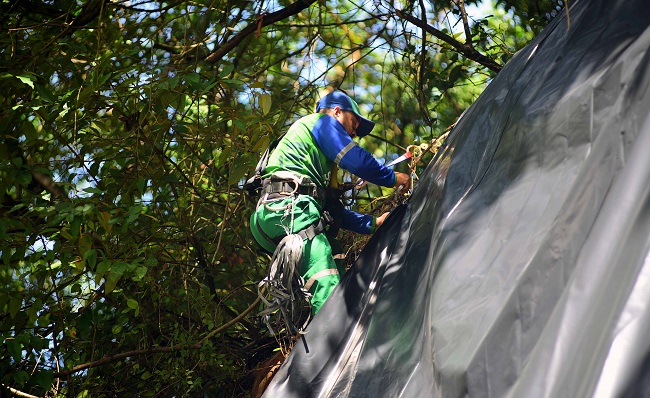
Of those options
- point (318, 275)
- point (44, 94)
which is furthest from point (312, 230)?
point (44, 94)

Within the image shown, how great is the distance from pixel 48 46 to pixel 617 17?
2.85 meters

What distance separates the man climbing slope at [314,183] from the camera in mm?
3240

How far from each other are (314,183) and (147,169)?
904mm

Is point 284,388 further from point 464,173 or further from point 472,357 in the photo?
point 472,357

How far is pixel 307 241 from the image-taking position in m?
3.26

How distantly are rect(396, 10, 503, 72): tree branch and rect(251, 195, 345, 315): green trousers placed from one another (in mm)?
A: 1354

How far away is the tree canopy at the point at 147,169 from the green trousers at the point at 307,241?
0.25 meters

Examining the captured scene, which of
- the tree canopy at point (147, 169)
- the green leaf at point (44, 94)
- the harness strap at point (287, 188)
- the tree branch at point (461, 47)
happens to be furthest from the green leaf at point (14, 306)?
the tree branch at point (461, 47)

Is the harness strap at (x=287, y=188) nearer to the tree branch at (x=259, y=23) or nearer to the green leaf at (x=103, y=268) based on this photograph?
the green leaf at (x=103, y=268)

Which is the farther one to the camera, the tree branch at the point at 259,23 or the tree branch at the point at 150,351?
the tree branch at the point at 259,23

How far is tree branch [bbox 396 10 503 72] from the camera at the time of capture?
13.9ft

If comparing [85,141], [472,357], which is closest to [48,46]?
[85,141]

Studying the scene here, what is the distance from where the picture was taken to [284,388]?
2.57m

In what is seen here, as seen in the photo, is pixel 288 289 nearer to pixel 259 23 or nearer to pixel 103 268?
pixel 103 268
